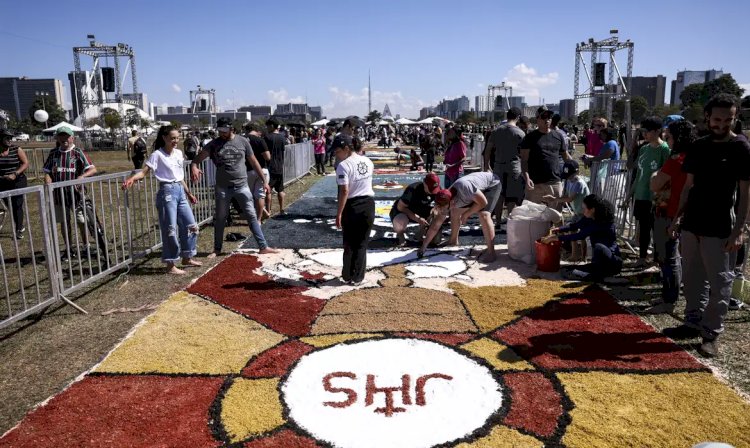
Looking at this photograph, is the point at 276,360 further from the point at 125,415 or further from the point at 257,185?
the point at 257,185

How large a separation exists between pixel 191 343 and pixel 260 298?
4.18ft

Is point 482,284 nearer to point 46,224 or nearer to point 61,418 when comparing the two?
point 61,418

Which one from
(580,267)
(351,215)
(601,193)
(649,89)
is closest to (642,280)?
(580,267)

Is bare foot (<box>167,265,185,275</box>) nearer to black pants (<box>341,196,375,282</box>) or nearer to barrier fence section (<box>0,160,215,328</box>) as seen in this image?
barrier fence section (<box>0,160,215,328</box>)

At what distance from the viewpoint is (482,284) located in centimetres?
613

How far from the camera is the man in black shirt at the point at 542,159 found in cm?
755

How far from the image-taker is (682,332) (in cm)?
452

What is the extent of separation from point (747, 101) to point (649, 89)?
180m

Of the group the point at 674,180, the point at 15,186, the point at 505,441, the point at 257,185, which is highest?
the point at 674,180

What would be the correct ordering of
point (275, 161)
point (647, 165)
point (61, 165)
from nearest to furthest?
point (647, 165), point (61, 165), point (275, 161)

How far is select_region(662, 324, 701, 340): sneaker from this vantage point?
448 centimetres

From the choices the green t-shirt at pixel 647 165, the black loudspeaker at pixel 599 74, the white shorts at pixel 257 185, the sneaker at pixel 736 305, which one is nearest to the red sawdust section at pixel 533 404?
the sneaker at pixel 736 305

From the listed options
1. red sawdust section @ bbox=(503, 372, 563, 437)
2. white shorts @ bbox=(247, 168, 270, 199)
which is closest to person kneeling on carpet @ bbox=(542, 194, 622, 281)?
red sawdust section @ bbox=(503, 372, 563, 437)

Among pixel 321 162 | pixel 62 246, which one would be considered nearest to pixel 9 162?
pixel 62 246
